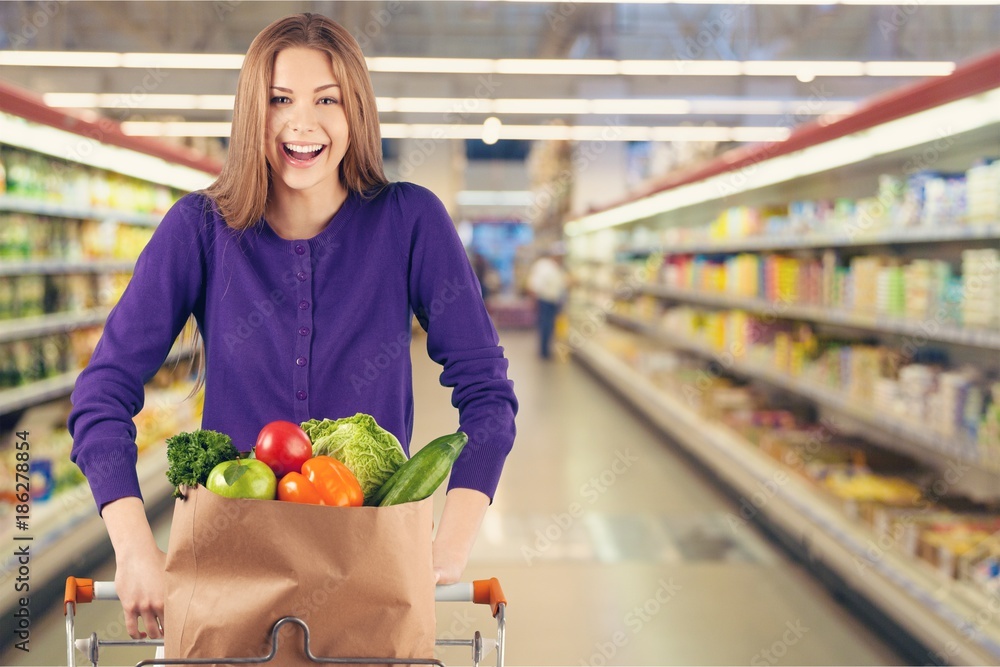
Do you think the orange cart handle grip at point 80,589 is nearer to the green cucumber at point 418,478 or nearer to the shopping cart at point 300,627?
the shopping cart at point 300,627

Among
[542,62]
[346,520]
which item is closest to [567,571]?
[346,520]

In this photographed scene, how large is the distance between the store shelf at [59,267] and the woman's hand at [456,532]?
11.1 ft

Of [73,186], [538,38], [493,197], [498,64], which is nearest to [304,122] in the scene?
[73,186]

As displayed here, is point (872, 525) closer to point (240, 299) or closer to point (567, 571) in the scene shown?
point (567, 571)

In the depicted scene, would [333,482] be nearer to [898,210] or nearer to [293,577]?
[293,577]

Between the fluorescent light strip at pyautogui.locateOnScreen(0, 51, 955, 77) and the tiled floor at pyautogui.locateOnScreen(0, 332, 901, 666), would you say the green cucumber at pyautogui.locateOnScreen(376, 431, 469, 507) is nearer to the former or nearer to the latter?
the tiled floor at pyautogui.locateOnScreen(0, 332, 901, 666)

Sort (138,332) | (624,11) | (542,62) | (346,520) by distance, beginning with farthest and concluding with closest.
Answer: (624,11) → (542,62) → (138,332) → (346,520)

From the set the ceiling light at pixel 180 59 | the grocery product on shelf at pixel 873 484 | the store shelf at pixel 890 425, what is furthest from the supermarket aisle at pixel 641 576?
the ceiling light at pixel 180 59

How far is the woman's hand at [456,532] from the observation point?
117 centimetres

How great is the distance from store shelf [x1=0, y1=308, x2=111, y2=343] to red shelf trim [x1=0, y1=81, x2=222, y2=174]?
3.07ft

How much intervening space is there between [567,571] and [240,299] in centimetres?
351

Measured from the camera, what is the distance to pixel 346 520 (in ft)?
3.04

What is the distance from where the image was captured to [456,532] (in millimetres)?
1202

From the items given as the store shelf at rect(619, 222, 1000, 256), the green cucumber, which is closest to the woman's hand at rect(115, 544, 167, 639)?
the green cucumber
